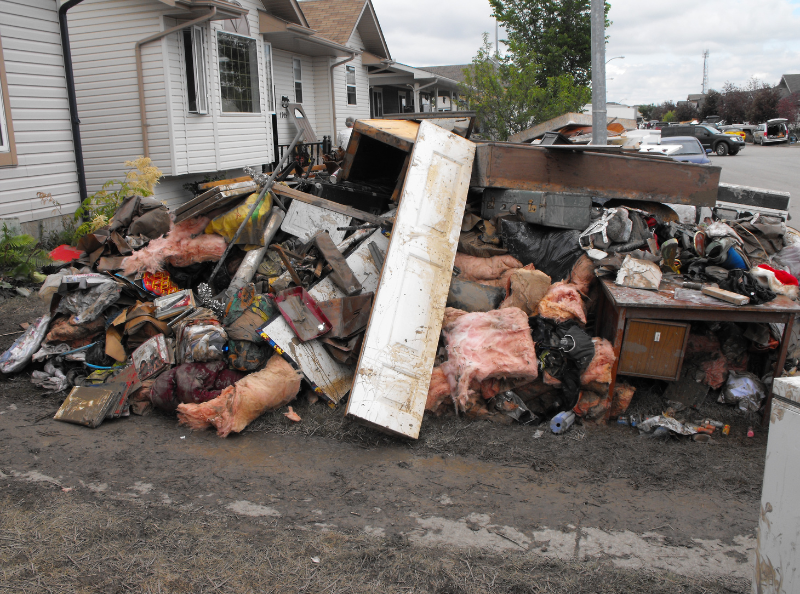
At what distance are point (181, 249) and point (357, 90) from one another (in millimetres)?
14873

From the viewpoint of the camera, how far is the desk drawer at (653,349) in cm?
400

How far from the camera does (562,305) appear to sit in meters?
4.41

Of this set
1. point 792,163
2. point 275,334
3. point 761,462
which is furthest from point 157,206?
point 792,163

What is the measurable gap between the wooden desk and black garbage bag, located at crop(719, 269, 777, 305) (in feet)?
0.18

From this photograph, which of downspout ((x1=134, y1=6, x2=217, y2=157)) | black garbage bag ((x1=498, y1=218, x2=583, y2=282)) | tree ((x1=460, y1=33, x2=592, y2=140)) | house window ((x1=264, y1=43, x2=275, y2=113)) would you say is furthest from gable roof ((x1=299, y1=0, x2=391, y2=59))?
black garbage bag ((x1=498, y1=218, x2=583, y2=282))

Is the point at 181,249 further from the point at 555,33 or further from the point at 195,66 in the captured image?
the point at 555,33

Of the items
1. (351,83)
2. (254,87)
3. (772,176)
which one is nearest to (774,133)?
(772,176)

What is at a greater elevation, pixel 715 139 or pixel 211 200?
pixel 715 139

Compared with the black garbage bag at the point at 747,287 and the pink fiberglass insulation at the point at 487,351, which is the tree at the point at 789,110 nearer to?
the black garbage bag at the point at 747,287

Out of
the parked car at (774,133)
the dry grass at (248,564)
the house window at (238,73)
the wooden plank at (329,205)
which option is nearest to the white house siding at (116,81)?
the house window at (238,73)

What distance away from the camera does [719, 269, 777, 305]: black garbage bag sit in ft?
13.1

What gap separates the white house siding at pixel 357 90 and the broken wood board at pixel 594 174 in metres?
12.6

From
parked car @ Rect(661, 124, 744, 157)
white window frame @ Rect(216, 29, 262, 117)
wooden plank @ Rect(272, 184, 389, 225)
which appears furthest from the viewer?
parked car @ Rect(661, 124, 744, 157)

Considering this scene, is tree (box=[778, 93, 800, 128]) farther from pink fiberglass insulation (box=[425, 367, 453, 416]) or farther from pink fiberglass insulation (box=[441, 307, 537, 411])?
pink fiberglass insulation (box=[425, 367, 453, 416])
